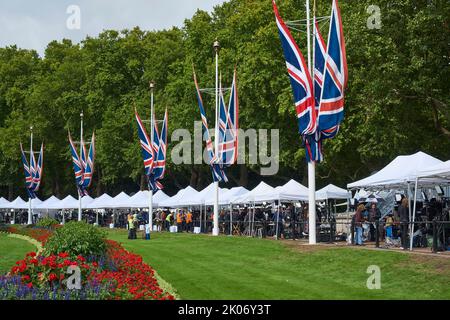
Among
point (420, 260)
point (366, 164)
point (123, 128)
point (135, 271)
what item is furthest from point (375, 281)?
point (123, 128)

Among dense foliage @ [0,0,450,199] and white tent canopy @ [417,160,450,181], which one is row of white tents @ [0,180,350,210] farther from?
white tent canopy @ [417,160,450,181]

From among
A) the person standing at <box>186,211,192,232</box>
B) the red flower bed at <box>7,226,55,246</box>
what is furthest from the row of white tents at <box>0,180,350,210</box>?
the red flower bed at <box>7,226,55,246</box>

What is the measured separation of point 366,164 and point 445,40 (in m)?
16.6

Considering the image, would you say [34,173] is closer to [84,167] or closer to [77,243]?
[84,167]

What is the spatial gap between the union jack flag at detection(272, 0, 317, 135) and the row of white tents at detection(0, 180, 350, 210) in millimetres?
10021

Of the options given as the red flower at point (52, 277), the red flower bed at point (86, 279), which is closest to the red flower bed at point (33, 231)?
the red flower bed at point (86, 279)

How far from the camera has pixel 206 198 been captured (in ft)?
163

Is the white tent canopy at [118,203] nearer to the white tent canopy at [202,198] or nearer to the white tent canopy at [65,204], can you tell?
the white tent canopy at [65,204]

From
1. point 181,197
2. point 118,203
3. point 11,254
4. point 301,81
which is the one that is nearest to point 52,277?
point 301,81

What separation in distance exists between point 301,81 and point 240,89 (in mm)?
25505

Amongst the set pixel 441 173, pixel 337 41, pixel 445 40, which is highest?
pixel 445 40

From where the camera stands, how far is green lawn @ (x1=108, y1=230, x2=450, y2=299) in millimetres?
15828

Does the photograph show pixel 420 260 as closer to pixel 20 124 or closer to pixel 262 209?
pixel 262 209

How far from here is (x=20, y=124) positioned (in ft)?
273
